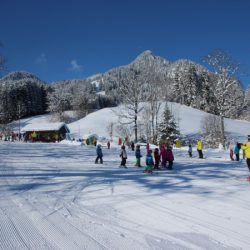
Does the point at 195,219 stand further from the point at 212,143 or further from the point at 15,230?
the point at 212,143

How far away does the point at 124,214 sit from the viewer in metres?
6.50

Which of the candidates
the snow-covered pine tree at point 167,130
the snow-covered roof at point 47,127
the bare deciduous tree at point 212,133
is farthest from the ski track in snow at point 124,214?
the snow-covered roof at point 47,127

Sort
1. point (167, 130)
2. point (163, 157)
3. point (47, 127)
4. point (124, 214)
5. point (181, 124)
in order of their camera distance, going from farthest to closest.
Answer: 1. point (181, 124)
2. point (47, 127)
3. point (167, 130)
4. point (163, 157)
5. point (124, 214)

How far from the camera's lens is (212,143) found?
38250mm

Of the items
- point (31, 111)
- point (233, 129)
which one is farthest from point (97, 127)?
point (31, 111)

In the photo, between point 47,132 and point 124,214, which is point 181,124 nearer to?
point 47,132

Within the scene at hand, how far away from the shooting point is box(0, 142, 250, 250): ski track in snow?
4.97 meters

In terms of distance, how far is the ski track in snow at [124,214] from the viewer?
4.97 meters

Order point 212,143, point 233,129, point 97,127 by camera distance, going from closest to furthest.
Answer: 1. point 212,143
2. point 233,129
3. point 97,127

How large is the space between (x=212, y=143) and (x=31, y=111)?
71967 millimetres

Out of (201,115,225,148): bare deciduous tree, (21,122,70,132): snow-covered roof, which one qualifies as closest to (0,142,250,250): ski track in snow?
(201,115,225,148): bare deciduous tree

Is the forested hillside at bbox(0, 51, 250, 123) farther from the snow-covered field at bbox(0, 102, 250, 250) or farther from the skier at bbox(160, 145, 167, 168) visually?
the snow-covered field at bbox(0, 102, 250, 250)

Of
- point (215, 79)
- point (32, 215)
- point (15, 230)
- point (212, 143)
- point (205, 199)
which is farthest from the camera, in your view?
point (212, 143)

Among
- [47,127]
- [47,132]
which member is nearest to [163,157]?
[47,132]
